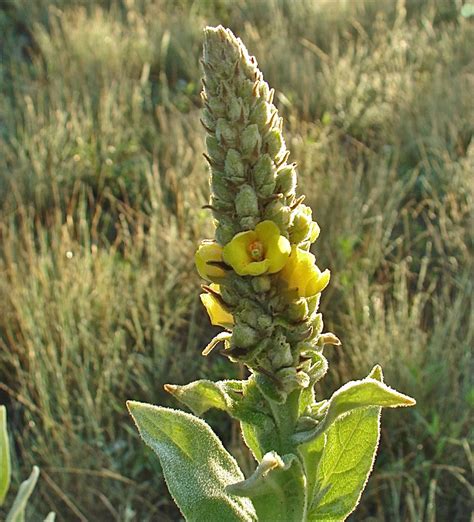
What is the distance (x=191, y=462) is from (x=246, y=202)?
0.40 meters

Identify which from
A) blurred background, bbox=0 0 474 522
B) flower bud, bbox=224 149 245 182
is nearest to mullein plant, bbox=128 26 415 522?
flower bud, bbox=224 149 245 182

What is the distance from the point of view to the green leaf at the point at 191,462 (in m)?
1.01

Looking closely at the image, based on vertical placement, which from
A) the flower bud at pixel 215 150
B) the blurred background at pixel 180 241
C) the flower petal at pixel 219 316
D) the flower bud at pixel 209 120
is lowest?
the blurred background at pixel 180 241

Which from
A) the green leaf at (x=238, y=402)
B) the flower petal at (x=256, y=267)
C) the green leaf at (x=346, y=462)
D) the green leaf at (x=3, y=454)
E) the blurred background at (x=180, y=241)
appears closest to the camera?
the flower petal at (x=256, y=267)

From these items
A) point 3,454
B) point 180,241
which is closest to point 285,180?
point 3,454

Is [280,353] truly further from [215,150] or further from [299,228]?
[215,150]

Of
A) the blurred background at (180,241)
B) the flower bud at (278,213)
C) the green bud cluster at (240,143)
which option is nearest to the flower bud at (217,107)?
the green bud cluster at (240,143)

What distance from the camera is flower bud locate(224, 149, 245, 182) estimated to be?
0.86 meters

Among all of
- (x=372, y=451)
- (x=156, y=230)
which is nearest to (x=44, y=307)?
(x=156, y=230)

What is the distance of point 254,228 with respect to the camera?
866 millimetres

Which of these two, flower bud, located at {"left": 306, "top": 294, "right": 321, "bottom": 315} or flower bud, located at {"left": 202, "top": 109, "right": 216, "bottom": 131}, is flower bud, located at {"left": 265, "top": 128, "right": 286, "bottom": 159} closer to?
flower bud, located at {"left": 202, "top": 109, "right": 216, "bottom": 131}

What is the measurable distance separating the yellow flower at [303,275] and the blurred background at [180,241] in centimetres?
149

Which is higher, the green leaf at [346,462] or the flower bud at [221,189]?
the flower bud at [221,189]

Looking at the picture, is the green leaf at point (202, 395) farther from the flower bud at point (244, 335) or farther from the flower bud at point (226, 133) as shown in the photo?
the flower bud at point (226, 133)
